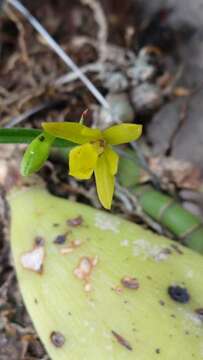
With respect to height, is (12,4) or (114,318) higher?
(12,4)

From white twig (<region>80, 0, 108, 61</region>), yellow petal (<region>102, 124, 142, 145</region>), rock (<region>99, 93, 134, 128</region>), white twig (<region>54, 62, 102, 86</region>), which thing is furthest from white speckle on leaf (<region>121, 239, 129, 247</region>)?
white twig (<region>80, 0, 108, 61</region>)

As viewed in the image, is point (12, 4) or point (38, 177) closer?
point (38, 177)

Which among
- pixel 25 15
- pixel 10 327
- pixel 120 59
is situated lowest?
pixel 10 327

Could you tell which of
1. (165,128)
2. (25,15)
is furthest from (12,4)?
(165,128)

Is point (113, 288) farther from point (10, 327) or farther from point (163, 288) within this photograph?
point (10, 327)

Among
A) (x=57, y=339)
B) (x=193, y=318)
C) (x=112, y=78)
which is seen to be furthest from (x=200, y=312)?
(x=112, y=78)
